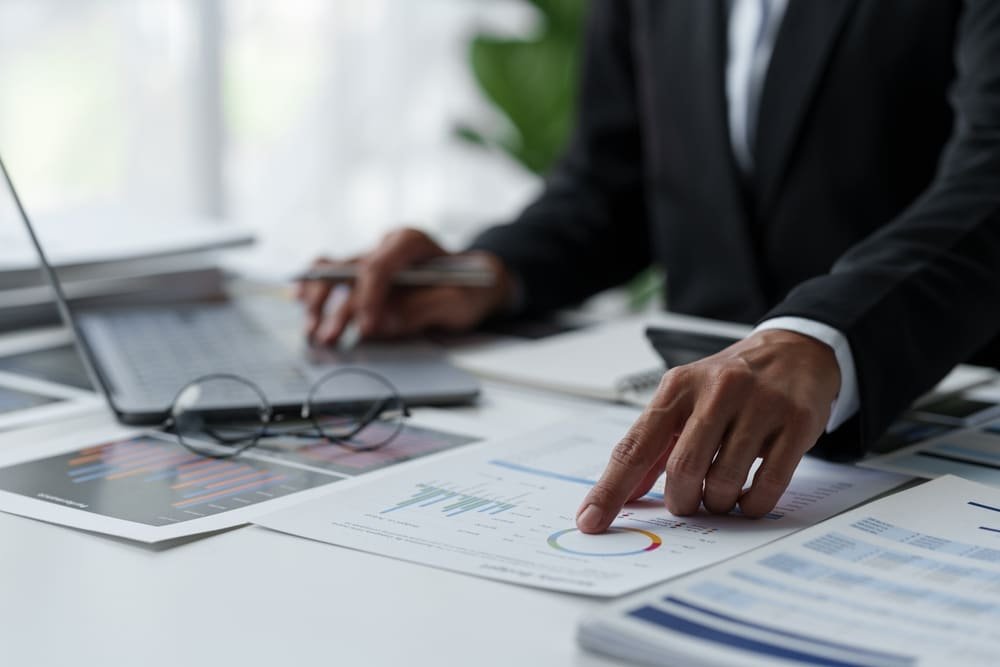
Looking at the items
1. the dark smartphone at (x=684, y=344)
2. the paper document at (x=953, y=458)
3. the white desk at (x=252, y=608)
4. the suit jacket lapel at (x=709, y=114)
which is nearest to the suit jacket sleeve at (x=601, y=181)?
the suit jacket lapel at (x=709, y=114)

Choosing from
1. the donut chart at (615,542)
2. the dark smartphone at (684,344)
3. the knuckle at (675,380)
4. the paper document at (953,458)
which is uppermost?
the knuckle at (675,380)

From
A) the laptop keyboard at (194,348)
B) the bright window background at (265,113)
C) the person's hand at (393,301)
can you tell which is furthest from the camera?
the bright window background at (265,113)

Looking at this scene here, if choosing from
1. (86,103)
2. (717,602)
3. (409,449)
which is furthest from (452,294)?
(86,103)

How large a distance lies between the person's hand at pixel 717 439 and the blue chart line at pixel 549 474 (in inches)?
1.7

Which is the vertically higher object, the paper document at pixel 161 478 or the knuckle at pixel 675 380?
the knuckle at pixel 675 380

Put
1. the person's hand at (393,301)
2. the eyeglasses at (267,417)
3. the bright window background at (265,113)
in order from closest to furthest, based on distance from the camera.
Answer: the eyeglasses at (267,417)
the person's hand at (393,301)
the bright window background at (265,113)

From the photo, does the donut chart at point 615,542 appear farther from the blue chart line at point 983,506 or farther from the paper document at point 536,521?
the blue chart line at point 983,506

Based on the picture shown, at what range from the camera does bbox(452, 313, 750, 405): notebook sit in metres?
0.99

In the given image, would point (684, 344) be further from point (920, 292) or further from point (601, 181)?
point (601, 181)

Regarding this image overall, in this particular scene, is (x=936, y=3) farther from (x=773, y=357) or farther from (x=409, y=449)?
(x=409, y=449)

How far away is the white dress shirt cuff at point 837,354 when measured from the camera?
0.78 metres

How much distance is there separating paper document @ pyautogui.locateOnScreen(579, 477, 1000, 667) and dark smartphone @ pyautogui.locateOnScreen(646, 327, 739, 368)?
0.89ft

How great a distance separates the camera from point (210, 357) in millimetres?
1066

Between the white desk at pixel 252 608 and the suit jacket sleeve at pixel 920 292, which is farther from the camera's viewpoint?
the suit jacket sleeve at pixel 920 292
